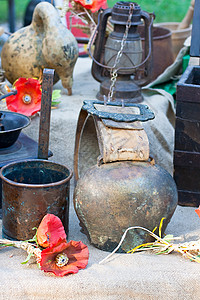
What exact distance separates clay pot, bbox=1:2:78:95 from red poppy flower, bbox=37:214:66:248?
4.24ft

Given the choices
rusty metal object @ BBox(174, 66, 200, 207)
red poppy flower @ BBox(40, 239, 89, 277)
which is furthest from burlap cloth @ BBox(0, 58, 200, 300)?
rusty metal object @ BBox(174, 66, 200, 207)

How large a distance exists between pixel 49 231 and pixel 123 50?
1.44 metres

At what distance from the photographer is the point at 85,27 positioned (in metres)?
3.46

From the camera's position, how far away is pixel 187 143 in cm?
238

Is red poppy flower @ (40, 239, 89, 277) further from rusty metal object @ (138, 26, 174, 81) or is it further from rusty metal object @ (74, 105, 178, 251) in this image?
rusty metal object @ (138, 26, 174, 81)

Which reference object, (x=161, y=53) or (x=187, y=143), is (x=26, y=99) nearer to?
(x=187, y=143)

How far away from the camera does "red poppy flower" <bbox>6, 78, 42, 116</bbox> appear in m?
2.62

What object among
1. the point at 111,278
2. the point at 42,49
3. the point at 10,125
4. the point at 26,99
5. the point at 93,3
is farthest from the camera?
the point at 93,3

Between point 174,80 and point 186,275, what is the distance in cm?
223

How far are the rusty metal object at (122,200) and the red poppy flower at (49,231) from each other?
0.48ft

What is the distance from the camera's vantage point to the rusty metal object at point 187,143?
2.31 meters

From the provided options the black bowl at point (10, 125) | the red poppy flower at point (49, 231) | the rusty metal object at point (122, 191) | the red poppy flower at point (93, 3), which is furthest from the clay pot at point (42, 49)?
the red poppy flower at point (49, 231)

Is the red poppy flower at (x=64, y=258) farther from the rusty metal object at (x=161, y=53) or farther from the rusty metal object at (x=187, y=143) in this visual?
the rusty metal object at (x=161, y=53)

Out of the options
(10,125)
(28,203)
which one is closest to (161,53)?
(10,125)
